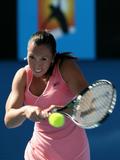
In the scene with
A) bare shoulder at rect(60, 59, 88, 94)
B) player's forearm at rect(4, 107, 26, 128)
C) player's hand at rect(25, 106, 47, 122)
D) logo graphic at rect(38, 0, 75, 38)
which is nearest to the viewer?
player's hand at rect(25, 106, 47, 122)

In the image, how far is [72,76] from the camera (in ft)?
10.3

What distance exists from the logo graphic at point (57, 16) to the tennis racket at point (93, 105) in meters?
2.54

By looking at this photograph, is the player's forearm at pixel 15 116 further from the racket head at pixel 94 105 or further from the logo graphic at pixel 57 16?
the logo graphic at pixel 57 16

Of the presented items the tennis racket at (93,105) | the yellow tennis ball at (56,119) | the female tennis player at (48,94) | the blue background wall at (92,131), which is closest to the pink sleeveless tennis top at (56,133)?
the female tennis player at (48,94)

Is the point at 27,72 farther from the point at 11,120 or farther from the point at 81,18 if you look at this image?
the point at 81,18

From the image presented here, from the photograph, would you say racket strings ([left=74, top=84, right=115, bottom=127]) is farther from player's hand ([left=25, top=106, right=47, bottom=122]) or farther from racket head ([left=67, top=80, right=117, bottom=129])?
player's hand ([left=25, top=106, right=47, bottom=122])

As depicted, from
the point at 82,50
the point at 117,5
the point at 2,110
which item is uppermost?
the point at 117,5

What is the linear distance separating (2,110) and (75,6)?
1.16 metres

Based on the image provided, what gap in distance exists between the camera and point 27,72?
322 cm

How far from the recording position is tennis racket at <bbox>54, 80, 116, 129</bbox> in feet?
9.97

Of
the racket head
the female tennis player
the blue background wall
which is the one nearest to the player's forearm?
Result: the female tennis player

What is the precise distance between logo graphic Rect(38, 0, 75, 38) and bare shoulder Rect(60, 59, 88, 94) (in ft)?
7.89

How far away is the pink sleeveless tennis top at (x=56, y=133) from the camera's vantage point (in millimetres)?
3170

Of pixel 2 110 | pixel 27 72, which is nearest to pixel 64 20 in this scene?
pixel 2 110
